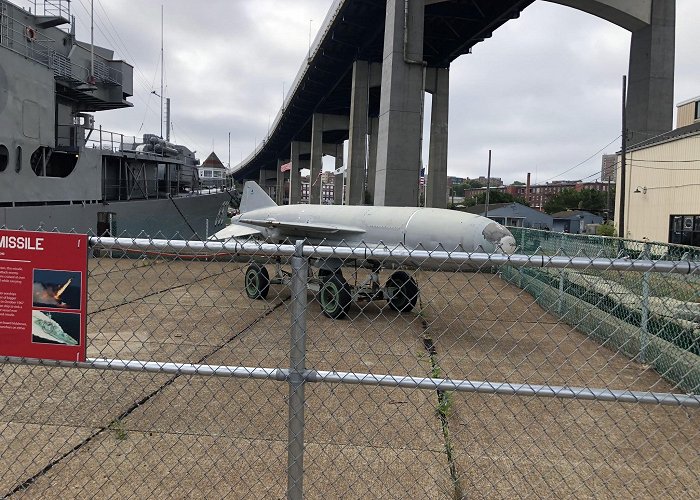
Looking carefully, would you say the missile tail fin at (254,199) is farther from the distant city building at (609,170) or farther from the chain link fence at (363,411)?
the distant city building at (609,170)

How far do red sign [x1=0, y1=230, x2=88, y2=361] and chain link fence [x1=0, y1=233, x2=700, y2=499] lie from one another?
0.39 feet

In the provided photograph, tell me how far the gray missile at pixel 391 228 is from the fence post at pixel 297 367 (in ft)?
17.8

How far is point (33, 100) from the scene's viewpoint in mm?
16672

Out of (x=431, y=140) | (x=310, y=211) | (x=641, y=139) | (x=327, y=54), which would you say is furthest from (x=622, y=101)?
(x=310, y=211)

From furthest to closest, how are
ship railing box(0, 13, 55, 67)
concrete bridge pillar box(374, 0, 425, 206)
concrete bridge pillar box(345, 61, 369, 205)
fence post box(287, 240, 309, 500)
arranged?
concrete bridge pillar box(345, 61, 369, 205) → concrete bridge pillar box(374, 0, 425, 206) → ship railing box(0, 13, 55, 67) → fence post box(287, 240, 309, 500)

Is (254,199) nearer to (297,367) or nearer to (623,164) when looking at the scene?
(297,367)

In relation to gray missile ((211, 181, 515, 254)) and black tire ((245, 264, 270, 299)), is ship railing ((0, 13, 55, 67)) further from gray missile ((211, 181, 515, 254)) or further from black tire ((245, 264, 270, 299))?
black tire ((245, 264, 270, 299))

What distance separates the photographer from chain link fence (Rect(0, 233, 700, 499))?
2.61m

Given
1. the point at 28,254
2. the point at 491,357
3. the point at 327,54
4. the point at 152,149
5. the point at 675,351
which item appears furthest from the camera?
the point at 327,54

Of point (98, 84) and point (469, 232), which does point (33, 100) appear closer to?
point (98, 84)

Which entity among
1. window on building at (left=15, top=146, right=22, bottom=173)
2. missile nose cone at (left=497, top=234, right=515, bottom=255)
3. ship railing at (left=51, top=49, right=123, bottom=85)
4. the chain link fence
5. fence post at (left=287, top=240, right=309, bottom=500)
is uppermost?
ship railing at (left=51, top=49, right=123, bottom=85)

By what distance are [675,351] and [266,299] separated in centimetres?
823

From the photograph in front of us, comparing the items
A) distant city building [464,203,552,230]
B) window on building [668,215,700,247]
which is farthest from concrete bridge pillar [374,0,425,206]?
distant city building [464,203,552,230]

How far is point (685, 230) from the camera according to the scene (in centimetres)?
2384
